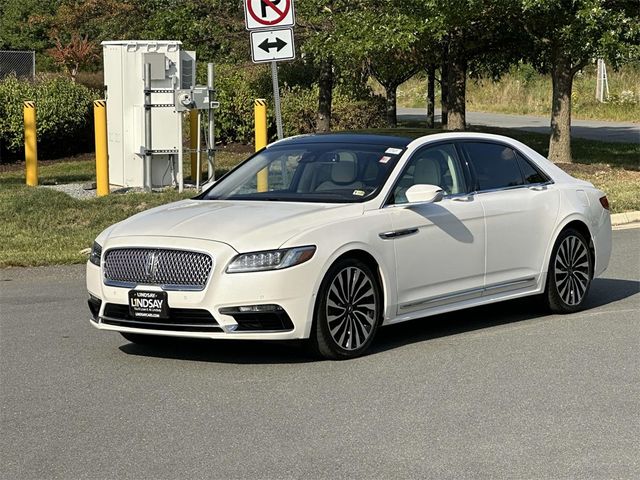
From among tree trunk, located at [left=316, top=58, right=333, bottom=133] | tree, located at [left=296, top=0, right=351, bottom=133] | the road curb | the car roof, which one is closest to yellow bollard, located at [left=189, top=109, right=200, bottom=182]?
tree, located at [left=296, top=0, right=351, bottom=133]

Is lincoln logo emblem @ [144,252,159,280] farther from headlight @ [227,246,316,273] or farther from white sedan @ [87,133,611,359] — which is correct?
headlight @ [227,246,316,273]

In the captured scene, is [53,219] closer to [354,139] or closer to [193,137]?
[193,137]

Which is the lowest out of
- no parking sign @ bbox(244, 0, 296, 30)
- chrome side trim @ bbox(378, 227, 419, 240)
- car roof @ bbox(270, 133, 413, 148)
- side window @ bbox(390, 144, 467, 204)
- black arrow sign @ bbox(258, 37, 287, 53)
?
chrome side trim @ bbox(378, 227, 419, 240)

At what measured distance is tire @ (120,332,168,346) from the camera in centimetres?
920

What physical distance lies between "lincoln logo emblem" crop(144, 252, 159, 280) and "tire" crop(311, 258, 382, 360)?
41.1 inches

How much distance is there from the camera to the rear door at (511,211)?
9.89 m

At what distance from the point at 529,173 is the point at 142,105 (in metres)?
11.4

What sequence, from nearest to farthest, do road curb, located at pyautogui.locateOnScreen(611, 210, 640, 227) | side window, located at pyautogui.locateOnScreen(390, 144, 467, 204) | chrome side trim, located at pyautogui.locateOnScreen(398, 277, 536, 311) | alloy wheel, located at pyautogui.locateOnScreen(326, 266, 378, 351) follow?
1. alloy wheel, located at pyautogui.locateOnScreen(326, 266, 378, 351)
2. chrome side trim, located at pyautogui.locateOnScreen(398, 277, 536, 311)
3. side window, located at pyautogui.locateOnScreen(390, 144, 467, 204)
4. road curb, located at pyautogui.locateOnScreen(611, 210, 640, 227)

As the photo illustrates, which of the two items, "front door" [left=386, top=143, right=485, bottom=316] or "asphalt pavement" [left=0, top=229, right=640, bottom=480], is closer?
"asphalt pavement" [left=0, top=229, right=640, bottom=480]

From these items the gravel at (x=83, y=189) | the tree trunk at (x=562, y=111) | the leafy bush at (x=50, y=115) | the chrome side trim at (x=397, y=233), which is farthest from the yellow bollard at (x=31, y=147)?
the chrome side trim at (x=397, y=233)

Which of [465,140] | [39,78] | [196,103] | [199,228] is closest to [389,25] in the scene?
[196,103]

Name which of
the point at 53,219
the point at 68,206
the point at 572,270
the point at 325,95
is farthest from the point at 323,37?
the point at 572,270

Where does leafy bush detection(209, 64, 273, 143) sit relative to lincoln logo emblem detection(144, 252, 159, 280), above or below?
above

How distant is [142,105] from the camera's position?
21.0 meters
